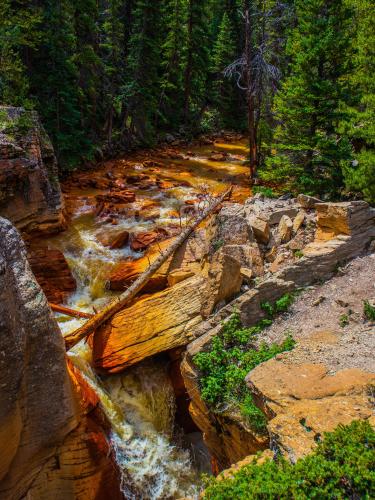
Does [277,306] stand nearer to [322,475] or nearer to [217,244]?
[217,244]

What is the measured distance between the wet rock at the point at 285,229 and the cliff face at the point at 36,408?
21.0 feet

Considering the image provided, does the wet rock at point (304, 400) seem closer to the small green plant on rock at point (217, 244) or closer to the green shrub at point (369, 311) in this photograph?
the green shrub at point (369, 311)

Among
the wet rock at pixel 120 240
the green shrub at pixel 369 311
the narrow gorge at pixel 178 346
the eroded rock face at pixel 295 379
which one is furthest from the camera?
the wet rock at pixel 120 240

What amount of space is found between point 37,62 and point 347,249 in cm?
2171

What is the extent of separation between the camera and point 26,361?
5926mm

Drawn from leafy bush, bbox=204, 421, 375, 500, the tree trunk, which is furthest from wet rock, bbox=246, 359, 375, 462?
the tree trunk

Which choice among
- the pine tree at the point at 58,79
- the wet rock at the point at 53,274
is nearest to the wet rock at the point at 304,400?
the wet rock at the point at 53,274

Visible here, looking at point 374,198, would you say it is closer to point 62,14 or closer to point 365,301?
point 365,301

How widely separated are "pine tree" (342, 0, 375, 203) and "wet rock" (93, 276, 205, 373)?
5.68m

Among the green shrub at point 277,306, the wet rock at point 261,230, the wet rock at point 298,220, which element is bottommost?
A: the green shrub at point 277,306

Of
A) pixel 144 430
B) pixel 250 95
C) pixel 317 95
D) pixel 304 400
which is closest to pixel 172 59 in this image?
pixel 250 95

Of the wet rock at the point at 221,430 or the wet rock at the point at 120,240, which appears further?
the wet rock at the point at 120,240

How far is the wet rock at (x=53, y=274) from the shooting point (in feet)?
37.2

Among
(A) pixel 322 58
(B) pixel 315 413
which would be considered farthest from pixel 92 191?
(B) pixel 315 413
